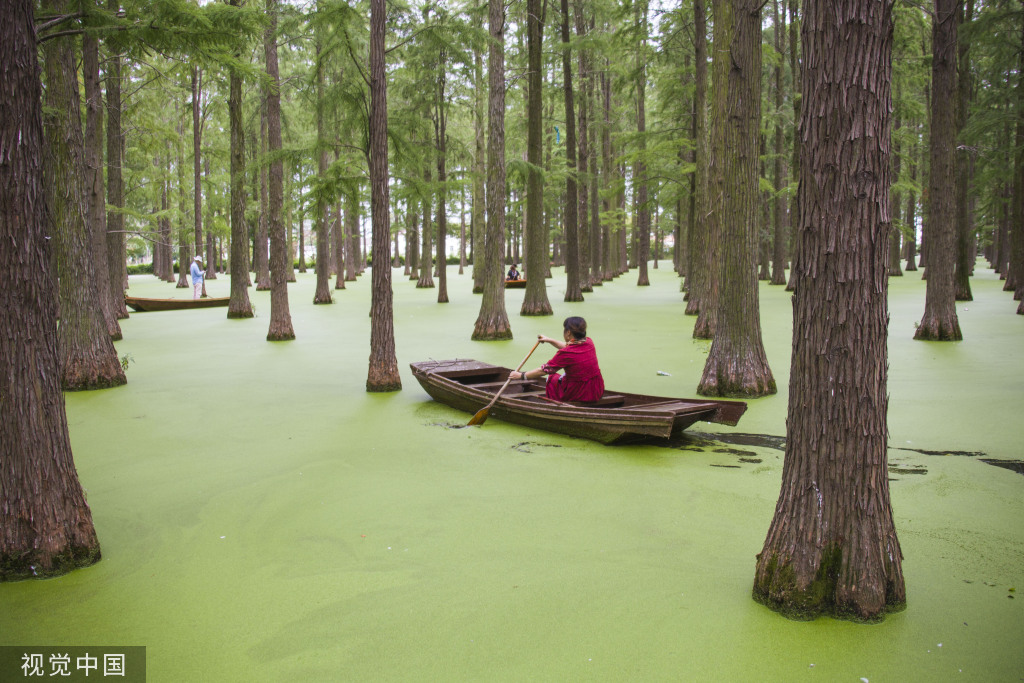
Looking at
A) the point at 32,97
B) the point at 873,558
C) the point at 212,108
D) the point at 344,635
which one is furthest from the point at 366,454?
the point at 212,108

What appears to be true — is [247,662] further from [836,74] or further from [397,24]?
[397,24]

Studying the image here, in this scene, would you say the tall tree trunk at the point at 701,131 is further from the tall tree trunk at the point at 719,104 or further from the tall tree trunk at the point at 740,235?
the tall tree trunk at the point at 740,235

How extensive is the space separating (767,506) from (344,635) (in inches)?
112

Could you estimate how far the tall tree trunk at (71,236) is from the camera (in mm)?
8859

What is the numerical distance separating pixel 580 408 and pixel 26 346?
13.4 ft

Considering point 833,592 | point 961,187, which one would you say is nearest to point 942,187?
point 961,187

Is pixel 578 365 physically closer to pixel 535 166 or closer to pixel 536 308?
pixel 535 166

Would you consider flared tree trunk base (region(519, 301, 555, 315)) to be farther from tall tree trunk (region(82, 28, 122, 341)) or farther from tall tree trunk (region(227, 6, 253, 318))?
tall tree trunk (region(82, 28, 122, 341))

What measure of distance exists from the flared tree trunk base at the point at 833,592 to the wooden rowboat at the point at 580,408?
251 centimetres

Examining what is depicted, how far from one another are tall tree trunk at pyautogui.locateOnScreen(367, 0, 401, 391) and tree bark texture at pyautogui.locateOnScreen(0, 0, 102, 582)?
4986 mm

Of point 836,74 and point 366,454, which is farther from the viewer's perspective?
point 366,454

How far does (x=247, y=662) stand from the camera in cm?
310

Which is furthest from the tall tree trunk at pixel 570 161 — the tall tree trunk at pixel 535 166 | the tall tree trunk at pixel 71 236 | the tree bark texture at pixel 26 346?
the tree bark texture at pixel 26 346

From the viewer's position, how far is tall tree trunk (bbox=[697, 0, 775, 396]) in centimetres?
825
